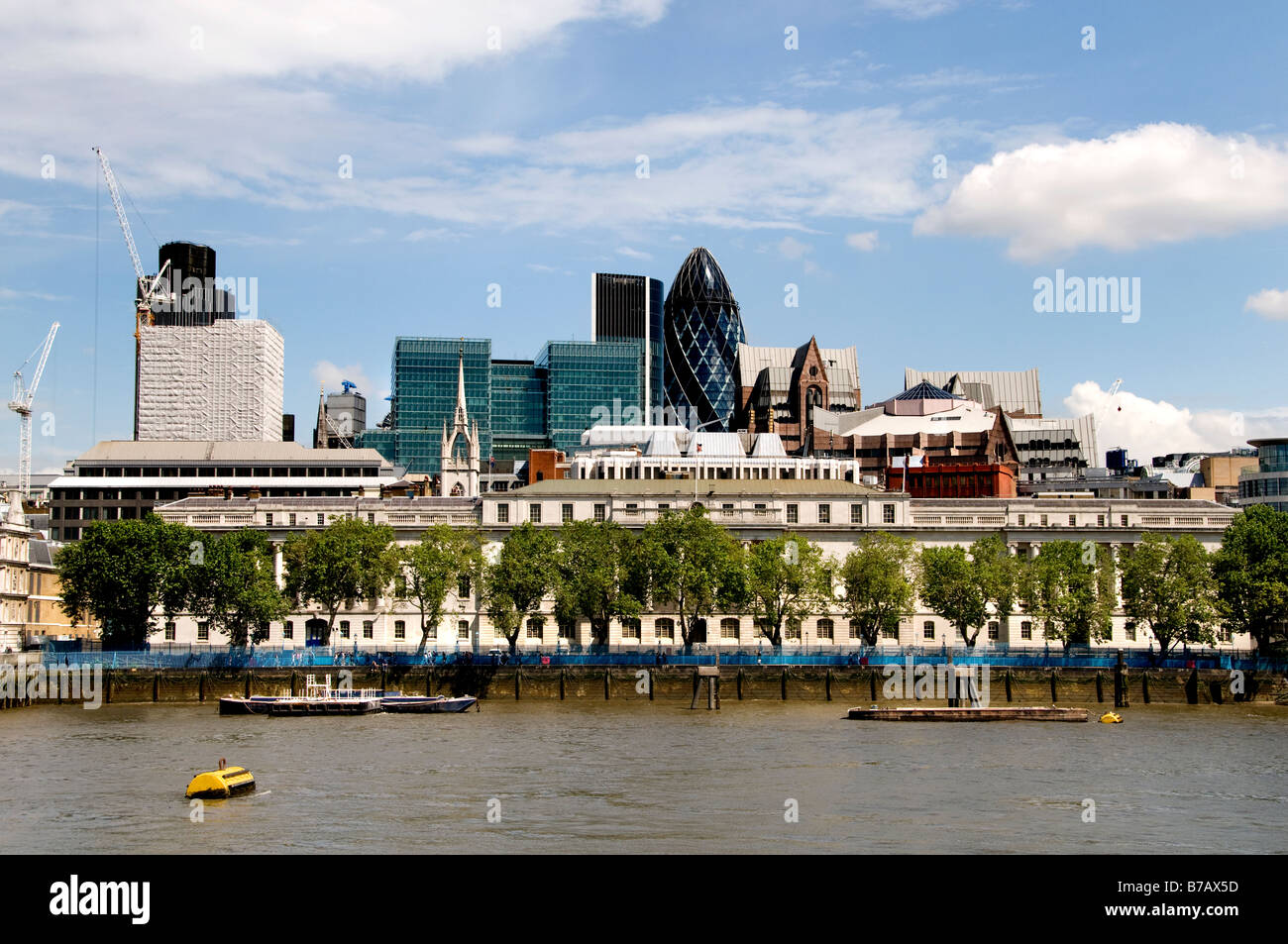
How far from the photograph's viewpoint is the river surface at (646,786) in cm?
4569

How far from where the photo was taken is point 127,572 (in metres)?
114

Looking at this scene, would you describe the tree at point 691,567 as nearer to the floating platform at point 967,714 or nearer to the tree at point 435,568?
the tree at point 435,568

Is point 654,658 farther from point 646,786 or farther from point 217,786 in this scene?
point 217,786

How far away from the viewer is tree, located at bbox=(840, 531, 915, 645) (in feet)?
388

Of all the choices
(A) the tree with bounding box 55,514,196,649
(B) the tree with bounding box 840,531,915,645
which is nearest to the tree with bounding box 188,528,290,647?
(A) the tree with bounding box 55,514,196,649

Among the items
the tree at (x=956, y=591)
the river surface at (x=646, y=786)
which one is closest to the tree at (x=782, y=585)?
the tree at (x=956, y=591)

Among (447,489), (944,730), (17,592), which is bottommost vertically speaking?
Answer: (944,730)

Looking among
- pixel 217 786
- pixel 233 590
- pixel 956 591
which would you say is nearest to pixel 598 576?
pixel 233 590

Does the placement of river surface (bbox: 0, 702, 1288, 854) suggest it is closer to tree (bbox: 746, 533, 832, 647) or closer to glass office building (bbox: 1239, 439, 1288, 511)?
tree (bbox: 746, 533, 832, 647)
